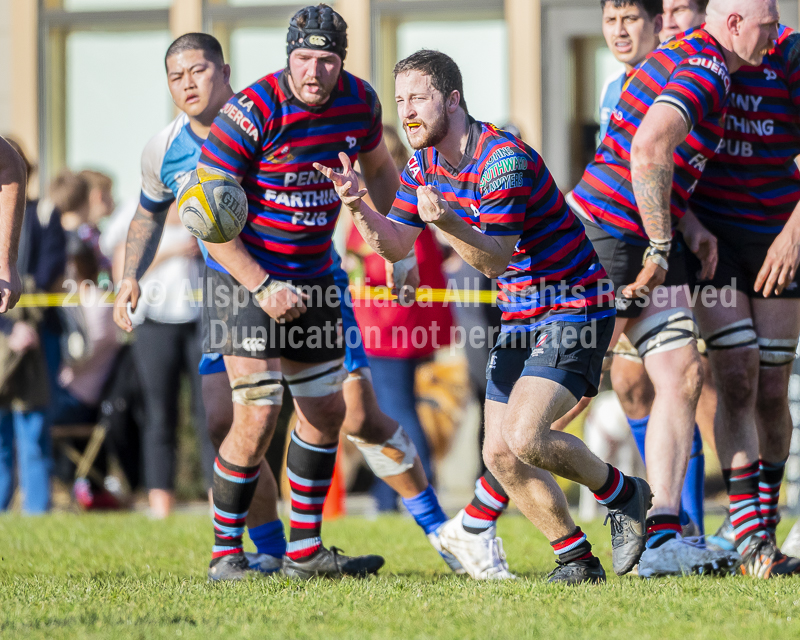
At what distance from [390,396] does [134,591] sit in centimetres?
367

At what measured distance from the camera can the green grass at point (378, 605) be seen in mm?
3562

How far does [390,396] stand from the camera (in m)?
7.86

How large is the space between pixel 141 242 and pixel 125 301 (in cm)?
33

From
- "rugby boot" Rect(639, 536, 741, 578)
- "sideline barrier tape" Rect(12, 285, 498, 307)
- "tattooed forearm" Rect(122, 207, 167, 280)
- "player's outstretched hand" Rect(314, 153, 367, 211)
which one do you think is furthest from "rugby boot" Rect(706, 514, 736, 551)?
"tattooed forearm" Rect(122, 207, 167, 280)

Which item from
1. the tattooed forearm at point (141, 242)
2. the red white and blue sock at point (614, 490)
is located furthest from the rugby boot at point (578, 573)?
the tattooed forearm at point (141, 242)

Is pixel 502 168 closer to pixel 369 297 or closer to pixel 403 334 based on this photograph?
pixel 369 297

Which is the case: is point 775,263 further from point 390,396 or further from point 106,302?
point 106,302

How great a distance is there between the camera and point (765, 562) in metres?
4.87

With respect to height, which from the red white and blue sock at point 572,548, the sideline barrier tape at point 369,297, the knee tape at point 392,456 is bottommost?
the red white and blue sock at point 572,548

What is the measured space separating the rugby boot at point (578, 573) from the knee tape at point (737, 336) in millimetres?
1282

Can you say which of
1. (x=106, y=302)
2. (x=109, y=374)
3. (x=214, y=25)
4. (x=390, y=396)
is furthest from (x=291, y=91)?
(x=214, y=25)

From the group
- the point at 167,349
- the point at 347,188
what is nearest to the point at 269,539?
the point at 347,188

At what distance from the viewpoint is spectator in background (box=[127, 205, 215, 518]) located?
26.0 ft

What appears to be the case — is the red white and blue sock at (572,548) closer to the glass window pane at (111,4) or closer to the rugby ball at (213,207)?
the rugby ball at (213,207)
